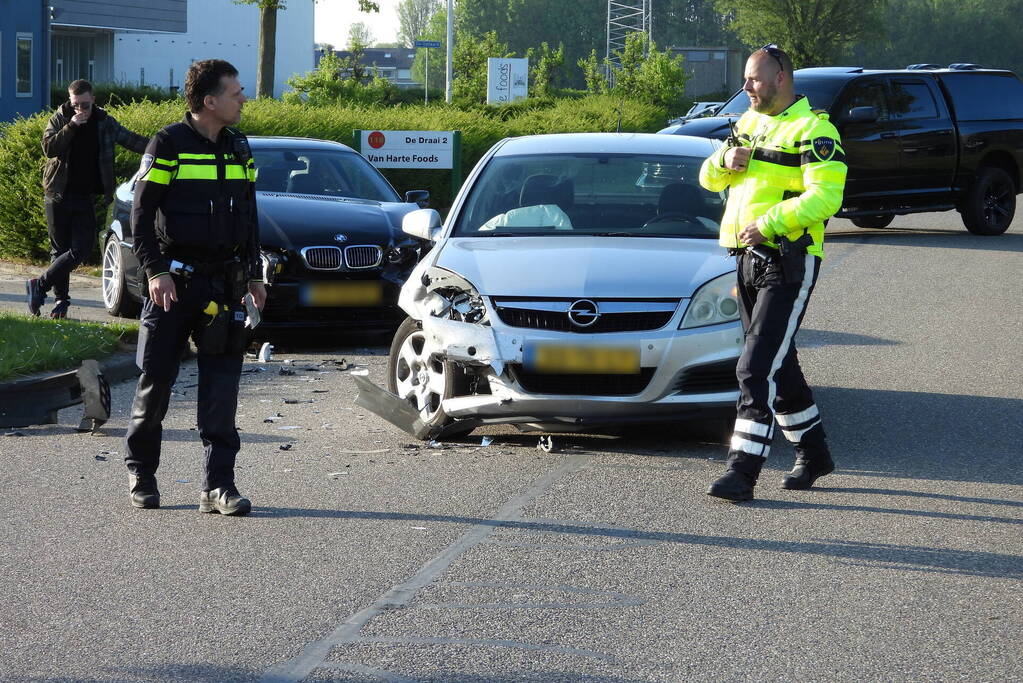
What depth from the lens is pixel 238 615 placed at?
4598mm

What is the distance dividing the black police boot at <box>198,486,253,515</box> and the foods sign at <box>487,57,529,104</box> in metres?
35.8

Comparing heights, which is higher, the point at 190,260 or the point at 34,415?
the point at 190,260

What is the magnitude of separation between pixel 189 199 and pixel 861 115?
42.7 feet

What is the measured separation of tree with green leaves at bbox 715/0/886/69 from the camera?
3034 inches

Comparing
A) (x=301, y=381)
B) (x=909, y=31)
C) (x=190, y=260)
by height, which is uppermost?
(x=909, y=31)

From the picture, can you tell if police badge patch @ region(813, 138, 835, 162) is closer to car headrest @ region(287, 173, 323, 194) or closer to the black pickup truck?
car headrest @ region(287, 173, 323, 194)

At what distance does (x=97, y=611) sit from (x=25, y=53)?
37213 millimetres

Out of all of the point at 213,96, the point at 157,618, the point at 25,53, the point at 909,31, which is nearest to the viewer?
the point at 157,618

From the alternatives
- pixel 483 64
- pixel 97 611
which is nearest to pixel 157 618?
pixel 97 611

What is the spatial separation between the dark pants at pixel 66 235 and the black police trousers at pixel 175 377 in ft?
18.7

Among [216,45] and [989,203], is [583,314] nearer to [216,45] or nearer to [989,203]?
[989,203]

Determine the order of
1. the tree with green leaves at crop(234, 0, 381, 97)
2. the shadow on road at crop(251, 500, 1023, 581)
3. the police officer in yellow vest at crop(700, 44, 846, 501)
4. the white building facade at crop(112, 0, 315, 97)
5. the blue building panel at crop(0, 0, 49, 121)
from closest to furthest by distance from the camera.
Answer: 1. the shadow on road at crop(251, 500, 1023, 581)
2. the police officer in yellow vest at crop(700, 44, 846, 501)
3. the tree with green leaves at crop(234, 0, 381, 97)
4. the blue building panel at crop(0, 0, 49, 121)
5. the white building facade at crop(112, 0, 315, 97)

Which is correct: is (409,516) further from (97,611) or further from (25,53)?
(25,53)

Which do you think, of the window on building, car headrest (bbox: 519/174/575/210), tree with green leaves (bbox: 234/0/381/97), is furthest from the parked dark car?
the window on building
